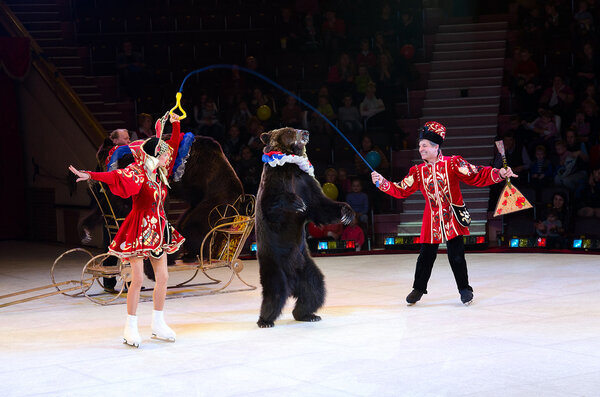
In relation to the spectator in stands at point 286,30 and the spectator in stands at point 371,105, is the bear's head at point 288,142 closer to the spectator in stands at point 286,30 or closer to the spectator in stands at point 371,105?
the spectator in stands at point 371,105

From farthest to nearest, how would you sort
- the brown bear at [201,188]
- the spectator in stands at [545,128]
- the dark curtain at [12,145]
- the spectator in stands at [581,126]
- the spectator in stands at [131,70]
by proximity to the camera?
the spectator in stands at [131,70] → the dark curtain at [12,145] → the spectator in stands at [545,128] → the spectator in stands at [581,126] → the brown bear at [201,188]

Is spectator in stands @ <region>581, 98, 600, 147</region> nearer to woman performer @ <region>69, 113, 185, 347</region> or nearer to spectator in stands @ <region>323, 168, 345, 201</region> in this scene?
spectator in stands @ <region>323, 168, 345, 201</region>

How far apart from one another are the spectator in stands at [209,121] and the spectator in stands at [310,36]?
224 centimetres

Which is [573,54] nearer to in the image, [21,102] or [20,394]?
[21,102]

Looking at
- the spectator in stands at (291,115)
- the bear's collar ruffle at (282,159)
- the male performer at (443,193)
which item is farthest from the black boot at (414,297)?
the spectator in stands at (291,115)

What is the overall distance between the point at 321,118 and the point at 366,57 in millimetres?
1570

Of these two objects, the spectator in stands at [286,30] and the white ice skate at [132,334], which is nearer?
the white ice skate at [132,334]

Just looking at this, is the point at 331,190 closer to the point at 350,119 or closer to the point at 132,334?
the point at 350,119

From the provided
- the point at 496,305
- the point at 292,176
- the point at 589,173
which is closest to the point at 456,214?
the point at 496,305

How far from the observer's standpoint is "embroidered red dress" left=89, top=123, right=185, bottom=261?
20.1 ft

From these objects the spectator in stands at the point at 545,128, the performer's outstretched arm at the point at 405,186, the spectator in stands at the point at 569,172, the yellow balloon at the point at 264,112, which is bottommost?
the spectator in stands at the point at 569,172

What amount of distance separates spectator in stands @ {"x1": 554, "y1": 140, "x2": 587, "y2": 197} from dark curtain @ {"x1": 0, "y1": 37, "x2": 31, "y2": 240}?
7945 mm

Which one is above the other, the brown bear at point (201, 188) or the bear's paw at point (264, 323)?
the brown bear at point (201, 188)

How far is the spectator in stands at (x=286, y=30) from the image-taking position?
14.9m
